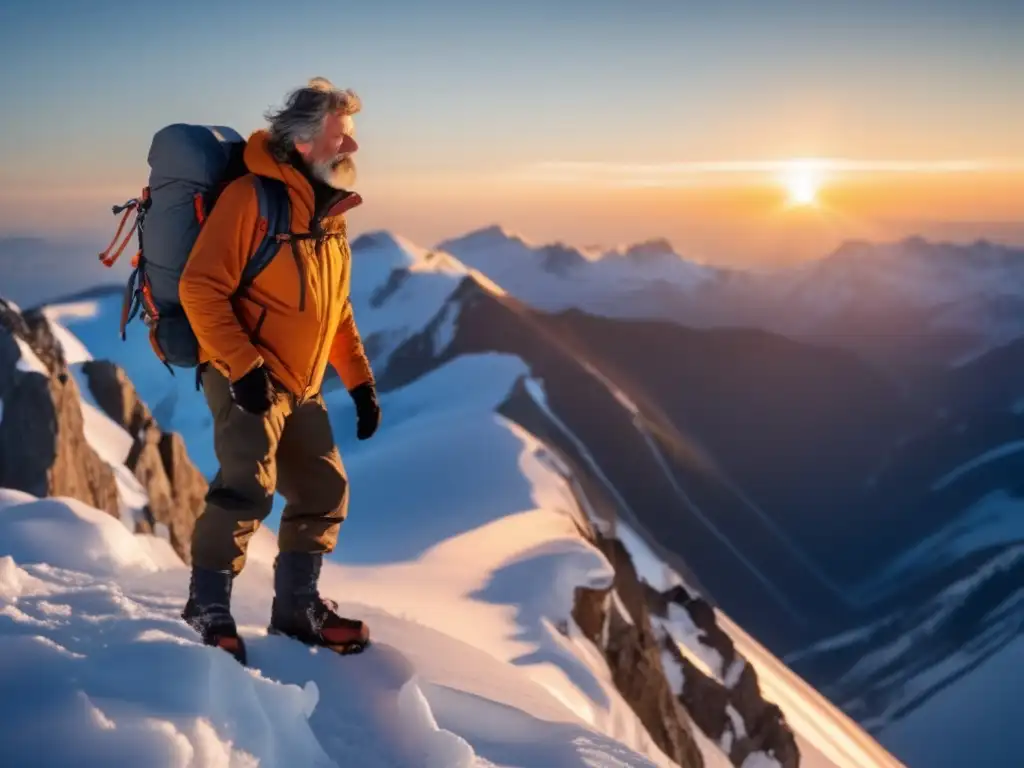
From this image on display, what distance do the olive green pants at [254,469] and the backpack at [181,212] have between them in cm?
30

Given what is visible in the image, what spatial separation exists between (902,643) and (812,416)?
111ft

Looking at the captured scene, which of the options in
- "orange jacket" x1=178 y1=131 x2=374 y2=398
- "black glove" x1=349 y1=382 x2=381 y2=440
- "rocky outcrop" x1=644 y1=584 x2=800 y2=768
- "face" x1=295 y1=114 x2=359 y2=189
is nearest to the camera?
"orange jacket" x1=178 y1=131 x2=374 y2=398

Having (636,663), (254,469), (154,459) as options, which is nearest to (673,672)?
(636,663)

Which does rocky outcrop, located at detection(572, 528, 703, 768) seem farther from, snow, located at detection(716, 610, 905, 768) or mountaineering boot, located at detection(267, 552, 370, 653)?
mountaineering boot, located at detection(267, 552, 370, 653)

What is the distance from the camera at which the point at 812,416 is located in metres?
111

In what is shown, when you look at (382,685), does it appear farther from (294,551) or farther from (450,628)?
(450,628)

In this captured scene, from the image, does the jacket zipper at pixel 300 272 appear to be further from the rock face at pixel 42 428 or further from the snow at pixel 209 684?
the rock face at pixel 42 428

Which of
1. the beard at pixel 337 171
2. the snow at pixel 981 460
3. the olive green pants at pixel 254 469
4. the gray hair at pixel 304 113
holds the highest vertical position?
the gray hair at pixel 304 113

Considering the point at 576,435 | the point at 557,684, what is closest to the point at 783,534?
the point at 576,435

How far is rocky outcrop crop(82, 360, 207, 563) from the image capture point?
15133 mm

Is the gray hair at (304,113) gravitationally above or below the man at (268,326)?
above

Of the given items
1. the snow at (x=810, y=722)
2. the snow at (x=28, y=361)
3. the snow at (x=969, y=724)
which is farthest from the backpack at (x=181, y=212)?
the snow at (x=969, y=724)

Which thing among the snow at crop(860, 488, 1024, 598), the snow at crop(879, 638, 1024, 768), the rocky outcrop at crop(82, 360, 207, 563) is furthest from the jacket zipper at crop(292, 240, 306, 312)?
the snow at crop(860, 488, 1024, 598)

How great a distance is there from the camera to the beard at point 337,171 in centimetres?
423
